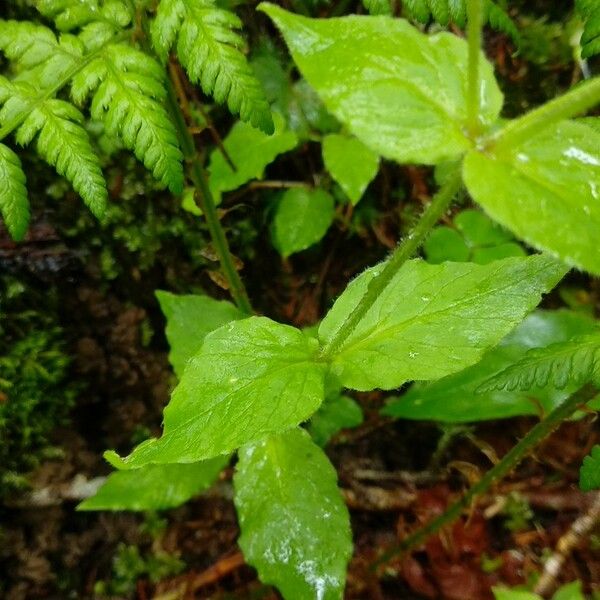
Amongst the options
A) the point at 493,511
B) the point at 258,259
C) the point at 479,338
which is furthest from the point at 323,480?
the point at 258,259

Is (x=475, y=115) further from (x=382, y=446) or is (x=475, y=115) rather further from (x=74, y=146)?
(x=382, y=446)

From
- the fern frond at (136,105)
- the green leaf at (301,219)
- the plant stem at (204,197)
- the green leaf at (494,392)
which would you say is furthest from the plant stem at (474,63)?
the green leaf at (301,219)

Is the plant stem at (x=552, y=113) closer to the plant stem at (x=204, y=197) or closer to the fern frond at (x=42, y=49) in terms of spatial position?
the plant stem at (x=204, y=197)

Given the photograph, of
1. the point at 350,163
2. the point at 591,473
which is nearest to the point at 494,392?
the point at 591,473

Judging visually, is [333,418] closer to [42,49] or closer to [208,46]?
[208,46]

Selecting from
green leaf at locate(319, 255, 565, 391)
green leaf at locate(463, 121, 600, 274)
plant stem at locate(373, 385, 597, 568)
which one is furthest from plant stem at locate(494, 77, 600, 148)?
plant stem at locate(373, 385, 597, 568)
